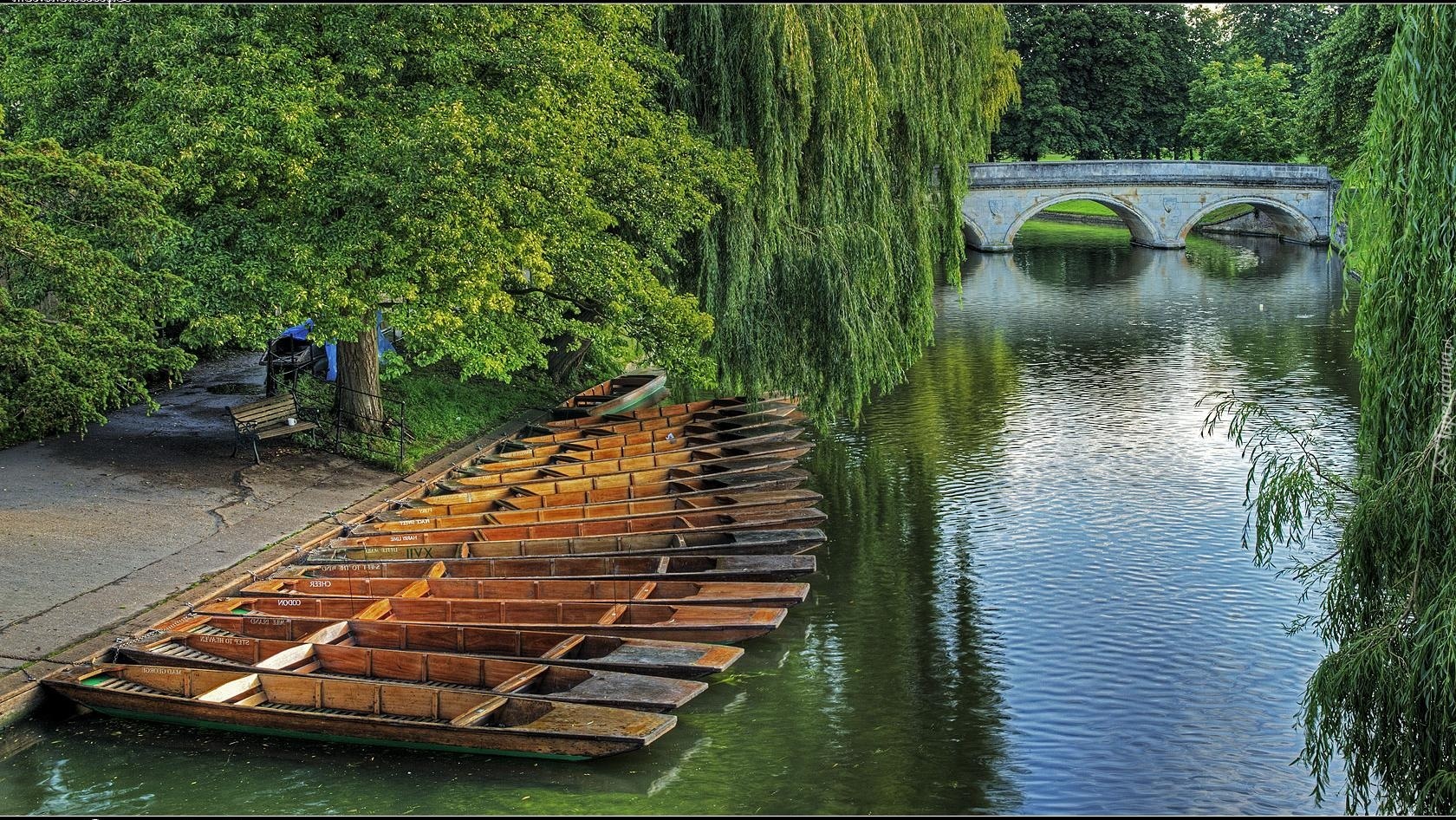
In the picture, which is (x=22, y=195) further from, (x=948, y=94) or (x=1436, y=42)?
(x=948, y=94)

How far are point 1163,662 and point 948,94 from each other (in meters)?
10.5

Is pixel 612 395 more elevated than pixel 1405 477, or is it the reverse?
pixel 1405 477

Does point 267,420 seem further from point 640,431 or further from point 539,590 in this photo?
point 539,590

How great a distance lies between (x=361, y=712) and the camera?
1155 centimetres

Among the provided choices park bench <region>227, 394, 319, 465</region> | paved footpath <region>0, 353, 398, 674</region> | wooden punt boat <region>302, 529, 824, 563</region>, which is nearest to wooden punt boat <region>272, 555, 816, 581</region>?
wooden punt boat <region>302, 529, 824, 563</region>

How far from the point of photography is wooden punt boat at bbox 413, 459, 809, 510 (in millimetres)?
16781

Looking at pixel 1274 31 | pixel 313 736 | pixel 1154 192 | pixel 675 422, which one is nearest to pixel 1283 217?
pixel 1154 192

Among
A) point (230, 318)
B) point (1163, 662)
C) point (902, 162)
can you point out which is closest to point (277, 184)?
point (230, 318)

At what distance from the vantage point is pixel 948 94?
68.9 feet

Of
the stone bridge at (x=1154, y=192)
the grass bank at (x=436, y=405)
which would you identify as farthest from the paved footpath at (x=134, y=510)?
the stone bridge at (x=1154, y=192)

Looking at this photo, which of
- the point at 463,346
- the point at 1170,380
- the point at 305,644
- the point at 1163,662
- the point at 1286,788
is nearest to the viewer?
the point at 1286,788

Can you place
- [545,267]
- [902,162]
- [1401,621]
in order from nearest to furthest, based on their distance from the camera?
[1401,621]
[545,267]
[902,162]

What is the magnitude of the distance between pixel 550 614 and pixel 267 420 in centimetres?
734

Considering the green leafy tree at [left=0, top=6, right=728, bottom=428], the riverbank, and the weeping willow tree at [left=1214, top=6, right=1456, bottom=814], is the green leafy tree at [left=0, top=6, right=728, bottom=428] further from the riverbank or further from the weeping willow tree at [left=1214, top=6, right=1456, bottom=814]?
the weeping willow tree at [left=1214, top=6, right=1456, bottom=814]
